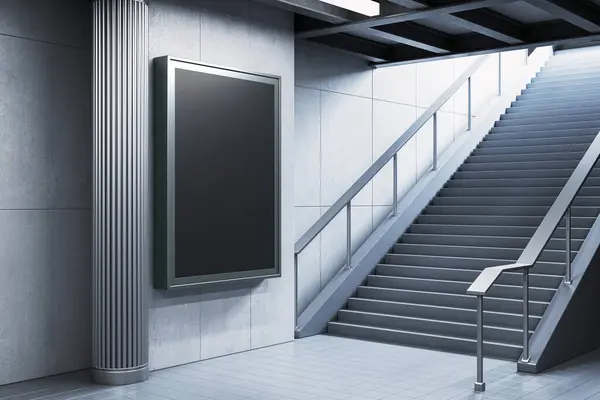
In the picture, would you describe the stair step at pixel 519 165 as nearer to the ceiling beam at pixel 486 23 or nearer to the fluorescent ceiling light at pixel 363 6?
the ceiling beam at pixel 486 23

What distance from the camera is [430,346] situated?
777 centimetres

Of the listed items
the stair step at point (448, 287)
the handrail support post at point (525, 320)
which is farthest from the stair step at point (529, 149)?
the handrail support post at point (525, 320)

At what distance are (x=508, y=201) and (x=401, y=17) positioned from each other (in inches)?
126

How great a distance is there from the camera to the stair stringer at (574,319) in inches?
268

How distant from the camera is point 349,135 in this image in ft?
32.0

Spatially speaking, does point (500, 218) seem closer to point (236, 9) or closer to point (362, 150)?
point (362, 150)

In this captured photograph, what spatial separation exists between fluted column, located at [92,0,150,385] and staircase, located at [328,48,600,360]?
2.89 meters

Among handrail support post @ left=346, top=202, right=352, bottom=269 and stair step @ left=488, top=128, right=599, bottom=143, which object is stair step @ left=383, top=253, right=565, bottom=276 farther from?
stair step @ left=488, top=128, right=599, bottom=143

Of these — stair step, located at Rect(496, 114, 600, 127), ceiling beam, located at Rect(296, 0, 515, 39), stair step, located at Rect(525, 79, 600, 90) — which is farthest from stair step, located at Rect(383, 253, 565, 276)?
stair step, located at Rect(525, 79, 600, 90)

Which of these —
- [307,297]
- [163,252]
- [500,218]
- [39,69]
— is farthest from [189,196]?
[500,218]

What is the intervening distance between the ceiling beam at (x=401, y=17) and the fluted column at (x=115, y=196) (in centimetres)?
251

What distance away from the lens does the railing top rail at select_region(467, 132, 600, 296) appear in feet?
20.1

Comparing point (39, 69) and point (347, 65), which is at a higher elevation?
point (347, 65)

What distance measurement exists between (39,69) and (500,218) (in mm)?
5738
